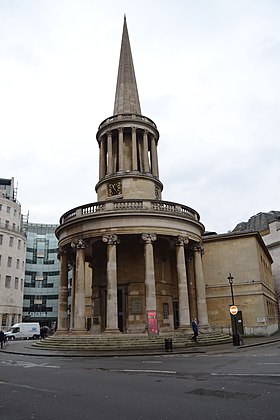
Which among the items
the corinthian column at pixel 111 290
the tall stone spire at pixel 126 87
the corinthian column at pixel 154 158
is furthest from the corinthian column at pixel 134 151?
the corinthian column at pixel 111 290

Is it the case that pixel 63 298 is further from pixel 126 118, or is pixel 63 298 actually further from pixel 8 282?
pixel 8 282

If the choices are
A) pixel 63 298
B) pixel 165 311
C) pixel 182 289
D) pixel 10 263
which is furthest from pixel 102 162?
pixel 10 263

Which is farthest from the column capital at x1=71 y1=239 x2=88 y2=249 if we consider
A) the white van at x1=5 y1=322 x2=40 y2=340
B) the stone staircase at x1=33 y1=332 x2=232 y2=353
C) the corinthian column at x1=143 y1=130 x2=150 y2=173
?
the white van at x1=5 y1=322 x2=40 y2=340

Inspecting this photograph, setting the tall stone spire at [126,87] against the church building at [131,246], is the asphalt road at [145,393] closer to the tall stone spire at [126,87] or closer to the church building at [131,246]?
the church building at [131,246]

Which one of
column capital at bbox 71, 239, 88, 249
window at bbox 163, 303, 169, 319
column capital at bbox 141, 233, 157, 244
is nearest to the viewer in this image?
column capital at bbox 141, 233, 157, 244

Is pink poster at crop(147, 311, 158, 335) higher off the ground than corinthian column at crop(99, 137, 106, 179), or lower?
lower

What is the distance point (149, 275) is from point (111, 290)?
2769mm

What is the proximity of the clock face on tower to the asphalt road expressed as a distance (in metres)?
20.7

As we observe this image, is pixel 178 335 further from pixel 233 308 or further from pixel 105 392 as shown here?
pixel 105 392

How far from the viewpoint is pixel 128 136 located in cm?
3569

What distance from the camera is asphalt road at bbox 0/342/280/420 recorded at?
6840 mm

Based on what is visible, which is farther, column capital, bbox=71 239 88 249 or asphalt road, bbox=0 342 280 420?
column capital, bbox=71 239 88 249

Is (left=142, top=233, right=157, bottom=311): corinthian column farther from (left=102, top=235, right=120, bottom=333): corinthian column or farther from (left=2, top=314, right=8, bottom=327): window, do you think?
(left=2, top=314, right=8, bottom=327): window

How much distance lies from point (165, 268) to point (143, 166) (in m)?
10.2
